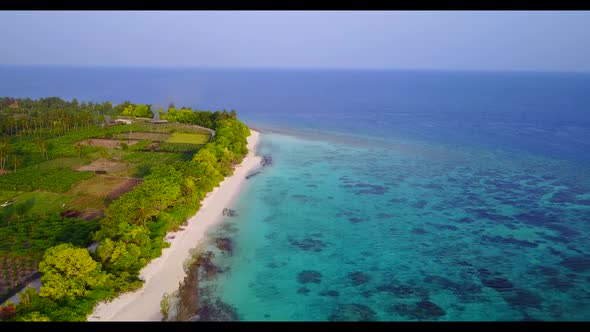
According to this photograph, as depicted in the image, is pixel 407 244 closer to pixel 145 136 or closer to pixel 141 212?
pixel 141 212

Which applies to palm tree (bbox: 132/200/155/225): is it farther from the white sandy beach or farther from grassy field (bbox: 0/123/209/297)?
grassy field (bbox: 0/123/209/297)

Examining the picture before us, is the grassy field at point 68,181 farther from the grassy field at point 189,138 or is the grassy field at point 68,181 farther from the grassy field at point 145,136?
the grassy field at point 145,136

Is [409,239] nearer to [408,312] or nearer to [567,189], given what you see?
[408,312]

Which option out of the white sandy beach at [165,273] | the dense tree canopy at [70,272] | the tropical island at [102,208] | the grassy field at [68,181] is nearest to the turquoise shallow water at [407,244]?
the white sandy beach at [165,273]

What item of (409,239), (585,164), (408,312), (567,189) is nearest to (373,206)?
(409,239)

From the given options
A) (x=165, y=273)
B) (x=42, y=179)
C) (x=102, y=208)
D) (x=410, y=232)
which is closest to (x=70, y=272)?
(x=165, y=273)

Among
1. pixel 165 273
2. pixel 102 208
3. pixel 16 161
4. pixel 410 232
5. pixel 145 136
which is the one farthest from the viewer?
pixel 145 136

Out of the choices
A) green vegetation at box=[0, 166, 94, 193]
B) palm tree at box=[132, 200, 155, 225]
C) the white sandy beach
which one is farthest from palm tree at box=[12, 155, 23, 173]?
palm tree at box=[132, 200, 155, 225]
